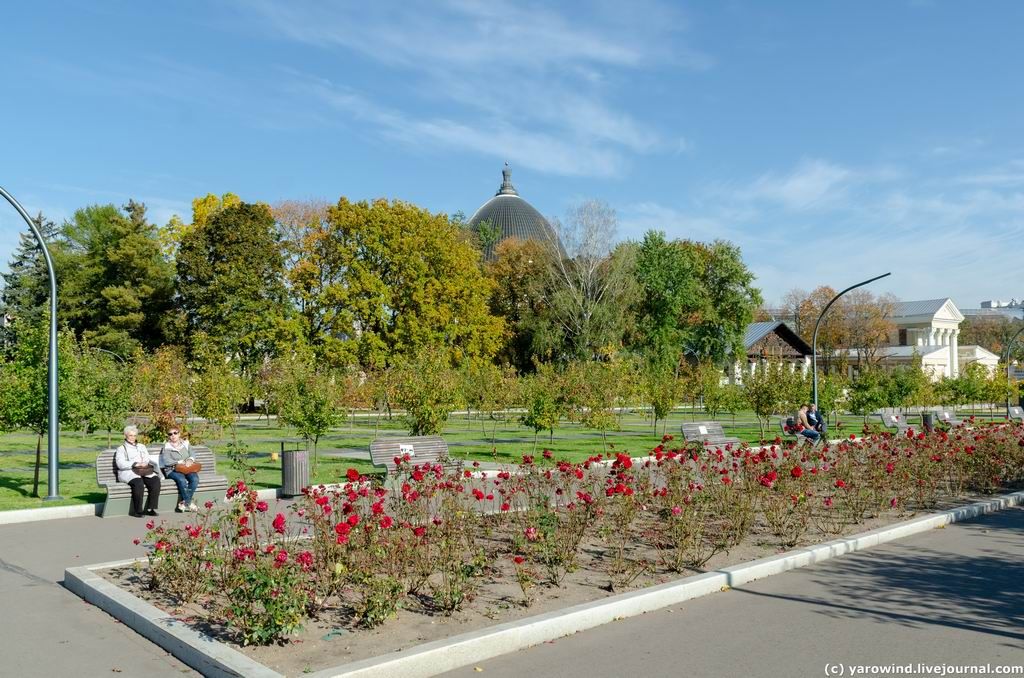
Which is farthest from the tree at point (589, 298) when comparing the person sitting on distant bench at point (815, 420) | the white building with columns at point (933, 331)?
the white building with columns at point (933, 331)

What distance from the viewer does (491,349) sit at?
4981 cm

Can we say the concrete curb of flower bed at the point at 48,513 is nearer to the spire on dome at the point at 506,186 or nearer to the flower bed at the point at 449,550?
the flower bed at the point at 449,550

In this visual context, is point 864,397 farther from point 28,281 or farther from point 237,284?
point 28,281

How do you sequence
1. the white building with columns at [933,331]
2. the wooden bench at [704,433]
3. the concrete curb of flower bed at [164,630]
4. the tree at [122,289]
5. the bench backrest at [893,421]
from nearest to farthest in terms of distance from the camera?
the concrete curb of flower bed at [164,630], the wooden bench at [704,433], the bench backrest at [893,421], the tree at [122,289], the white building with columns at [933,331]

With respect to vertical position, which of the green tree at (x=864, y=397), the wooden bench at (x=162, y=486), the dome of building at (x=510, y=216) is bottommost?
the wooden bench at (x=162, y=486)

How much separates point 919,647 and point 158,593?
6.04 meters

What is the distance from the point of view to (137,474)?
12258 mm

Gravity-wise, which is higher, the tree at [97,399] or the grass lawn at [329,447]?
the tree at [97,399]

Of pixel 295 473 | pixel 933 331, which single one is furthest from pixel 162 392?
pixel 933 331

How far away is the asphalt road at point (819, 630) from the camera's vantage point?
561 centimetres

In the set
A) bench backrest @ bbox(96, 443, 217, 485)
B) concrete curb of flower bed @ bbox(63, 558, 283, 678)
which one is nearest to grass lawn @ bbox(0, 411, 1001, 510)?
bench backrest @ bbox(96, 443, 217, 485)

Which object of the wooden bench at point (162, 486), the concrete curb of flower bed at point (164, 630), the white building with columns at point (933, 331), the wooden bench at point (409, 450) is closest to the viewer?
the concrete curb of flower bed at point (164, 630)

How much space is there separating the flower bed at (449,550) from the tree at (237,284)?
35.7 meters

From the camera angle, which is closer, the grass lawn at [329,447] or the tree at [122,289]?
the grass lawn at [329,447]
